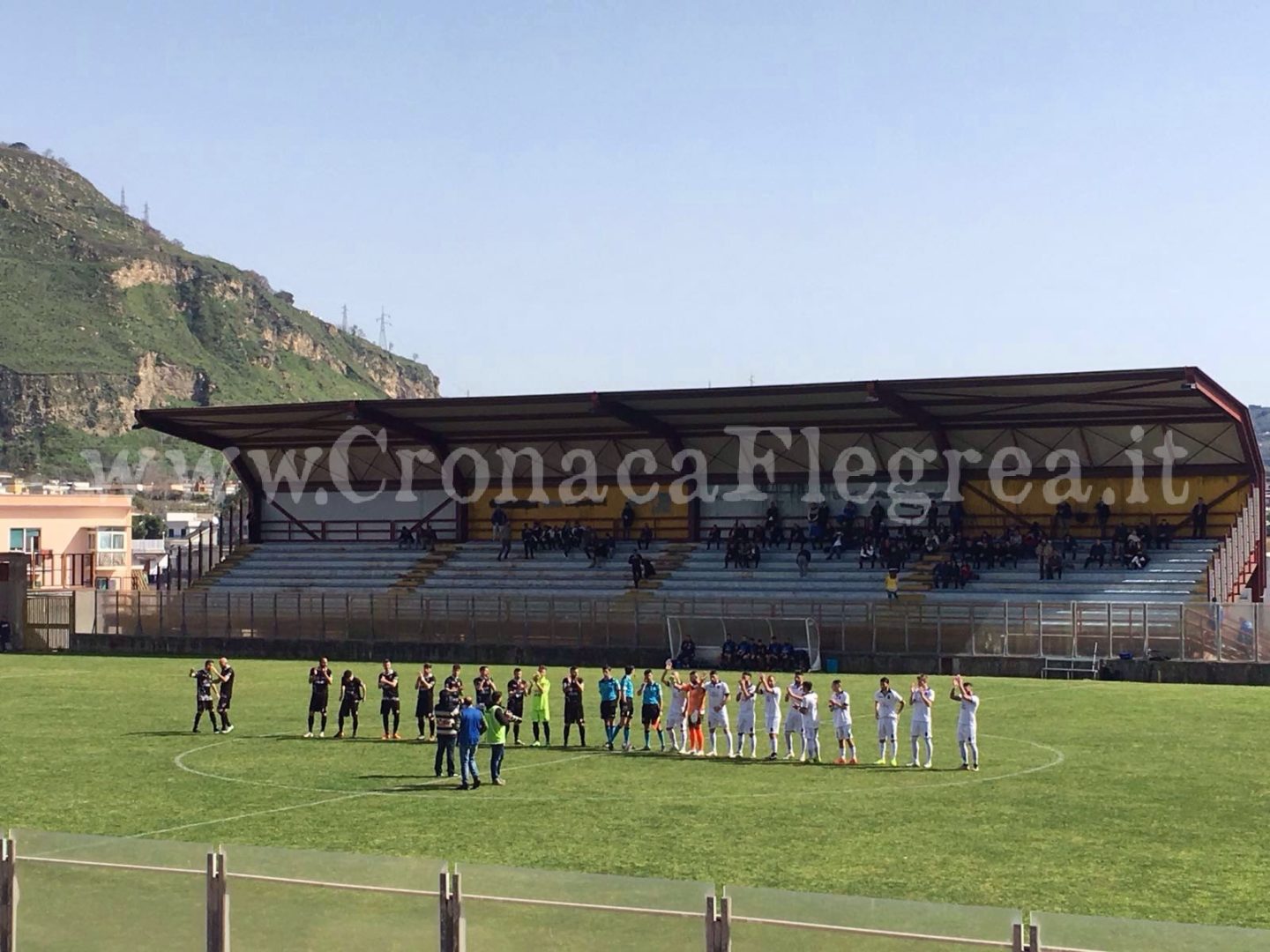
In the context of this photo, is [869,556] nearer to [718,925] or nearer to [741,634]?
[741,634]

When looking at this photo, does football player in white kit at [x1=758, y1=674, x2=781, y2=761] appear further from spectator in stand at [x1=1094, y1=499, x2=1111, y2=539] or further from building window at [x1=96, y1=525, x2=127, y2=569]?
building window at [x1=96, y1=525, x2=127, y2=569]

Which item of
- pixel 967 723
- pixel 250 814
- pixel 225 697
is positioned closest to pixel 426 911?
pixel 250 814

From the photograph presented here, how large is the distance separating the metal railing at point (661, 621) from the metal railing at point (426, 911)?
40440 millimetres

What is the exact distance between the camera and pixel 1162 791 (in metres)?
26.8

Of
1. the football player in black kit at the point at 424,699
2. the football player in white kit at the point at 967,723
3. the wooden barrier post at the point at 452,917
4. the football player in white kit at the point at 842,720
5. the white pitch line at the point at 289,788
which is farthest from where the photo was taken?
the football player in black kit at the point at 424,699

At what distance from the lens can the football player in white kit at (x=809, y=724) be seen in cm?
3116

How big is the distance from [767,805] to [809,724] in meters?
5.34

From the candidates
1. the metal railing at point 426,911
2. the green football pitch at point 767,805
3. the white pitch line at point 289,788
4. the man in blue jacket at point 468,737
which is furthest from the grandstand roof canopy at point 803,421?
the metal railing at point 426,911

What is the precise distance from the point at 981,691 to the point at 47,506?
64080 mm

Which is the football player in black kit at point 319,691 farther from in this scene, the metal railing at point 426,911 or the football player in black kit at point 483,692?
the metal railing at point 426,911

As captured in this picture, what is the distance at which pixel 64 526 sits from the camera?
97062 millimetres

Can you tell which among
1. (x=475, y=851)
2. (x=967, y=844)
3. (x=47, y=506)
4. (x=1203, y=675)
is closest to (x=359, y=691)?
(x=475, y=851)

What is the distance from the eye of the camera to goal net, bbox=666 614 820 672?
54719 mm

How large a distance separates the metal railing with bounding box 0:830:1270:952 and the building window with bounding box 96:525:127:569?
304 feet
